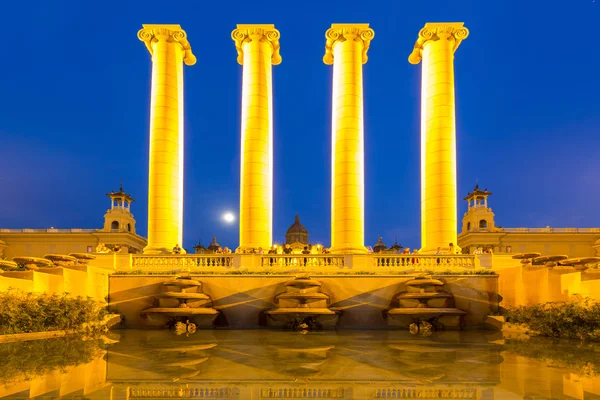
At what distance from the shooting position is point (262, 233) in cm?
4756

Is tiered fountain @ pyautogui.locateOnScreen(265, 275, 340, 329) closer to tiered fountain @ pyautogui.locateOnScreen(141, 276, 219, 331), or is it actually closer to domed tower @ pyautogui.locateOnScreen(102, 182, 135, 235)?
tiered fountain @ pyautogui.locateOnScreen(141, 276, 219, 331)

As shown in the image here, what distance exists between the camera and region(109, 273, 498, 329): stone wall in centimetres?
3412

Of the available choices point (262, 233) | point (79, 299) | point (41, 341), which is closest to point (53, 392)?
point (41, 341)

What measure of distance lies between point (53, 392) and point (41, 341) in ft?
40.2

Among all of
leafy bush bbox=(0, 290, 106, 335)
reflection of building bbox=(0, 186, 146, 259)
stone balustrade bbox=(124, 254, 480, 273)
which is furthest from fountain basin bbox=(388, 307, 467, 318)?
reflection of building bbox=(0, 186, 146, 259)

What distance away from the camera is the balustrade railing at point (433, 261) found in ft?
126

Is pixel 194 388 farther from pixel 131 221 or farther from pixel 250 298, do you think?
pixel 131 221

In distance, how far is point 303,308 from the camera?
Result: 3164 cm

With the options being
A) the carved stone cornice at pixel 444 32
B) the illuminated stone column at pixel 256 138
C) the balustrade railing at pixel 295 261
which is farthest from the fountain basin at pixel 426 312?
the carved stone cornice at pixel 444 32

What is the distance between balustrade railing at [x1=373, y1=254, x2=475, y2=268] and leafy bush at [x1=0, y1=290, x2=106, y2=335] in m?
22.0

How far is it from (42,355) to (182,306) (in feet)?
45.4

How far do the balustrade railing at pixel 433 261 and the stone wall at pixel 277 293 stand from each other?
3.83 m

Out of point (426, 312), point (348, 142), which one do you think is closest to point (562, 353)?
point (426, 312)

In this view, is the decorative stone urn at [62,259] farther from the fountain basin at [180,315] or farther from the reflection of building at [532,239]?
the reflection of building at [532,239]
